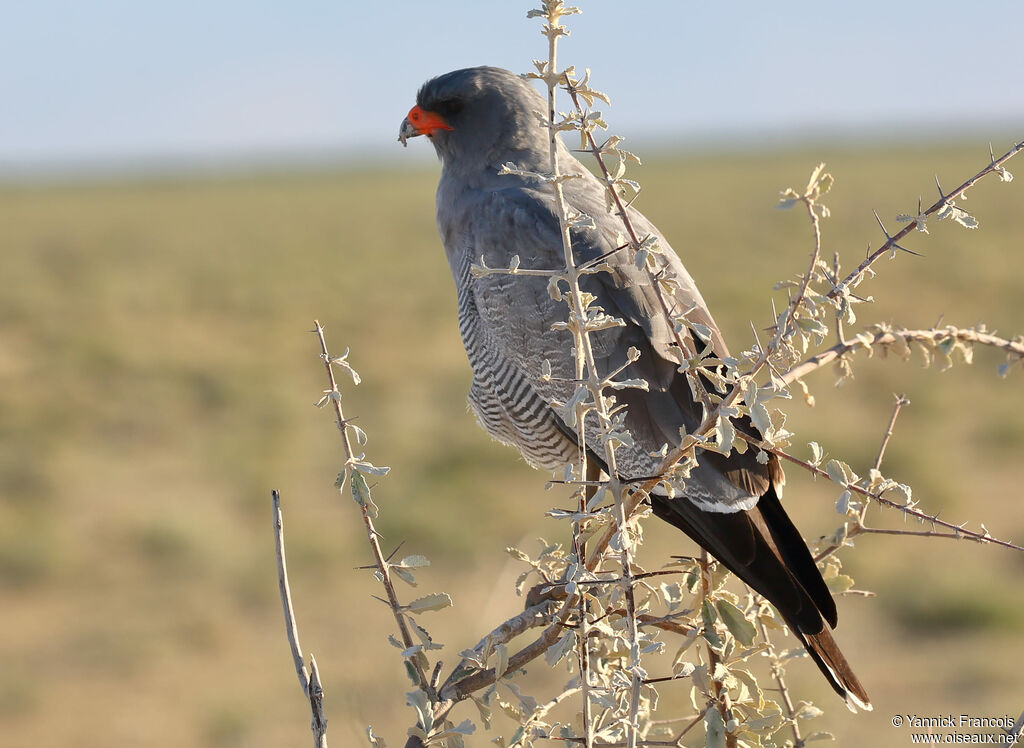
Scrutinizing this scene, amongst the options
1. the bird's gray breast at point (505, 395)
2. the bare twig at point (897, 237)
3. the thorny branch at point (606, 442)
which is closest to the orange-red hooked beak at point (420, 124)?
the bird's gray breast at point (505, 395)

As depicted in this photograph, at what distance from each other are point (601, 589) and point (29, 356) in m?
19.1

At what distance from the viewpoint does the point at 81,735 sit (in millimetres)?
7414

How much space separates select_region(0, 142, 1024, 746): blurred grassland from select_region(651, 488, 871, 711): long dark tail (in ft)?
2.00

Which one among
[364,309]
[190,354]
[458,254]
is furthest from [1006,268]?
[458,254]

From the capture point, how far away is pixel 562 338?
330 centimetres

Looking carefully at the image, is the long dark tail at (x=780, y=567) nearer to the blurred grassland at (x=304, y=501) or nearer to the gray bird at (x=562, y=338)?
the gray bird at (x=562, y=338)

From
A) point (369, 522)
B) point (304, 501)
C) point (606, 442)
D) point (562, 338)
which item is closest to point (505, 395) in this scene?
point (562, 338)

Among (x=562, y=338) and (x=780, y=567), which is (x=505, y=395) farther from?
(x=780, y=567)

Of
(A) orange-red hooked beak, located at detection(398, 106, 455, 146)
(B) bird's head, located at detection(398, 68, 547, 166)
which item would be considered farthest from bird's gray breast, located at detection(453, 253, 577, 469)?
(A) orange-red hooked beak, located at detection(398, 106, 455, 146)

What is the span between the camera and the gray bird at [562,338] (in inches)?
108

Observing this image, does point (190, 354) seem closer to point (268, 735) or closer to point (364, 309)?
point (364, 309)

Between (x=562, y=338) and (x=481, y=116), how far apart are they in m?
1.05

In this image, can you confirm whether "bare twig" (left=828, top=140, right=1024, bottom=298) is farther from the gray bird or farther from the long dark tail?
the long dark tail

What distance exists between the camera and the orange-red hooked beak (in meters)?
3.98
